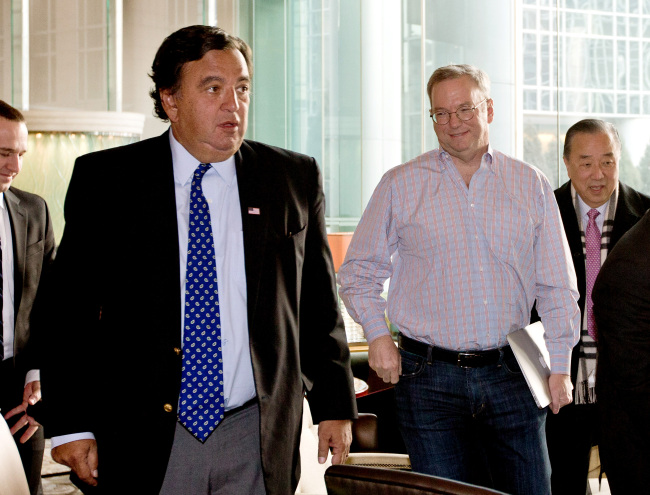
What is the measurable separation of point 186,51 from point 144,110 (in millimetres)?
6146

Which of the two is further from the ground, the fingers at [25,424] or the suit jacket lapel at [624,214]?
the suit jacket lapel at [624,214]

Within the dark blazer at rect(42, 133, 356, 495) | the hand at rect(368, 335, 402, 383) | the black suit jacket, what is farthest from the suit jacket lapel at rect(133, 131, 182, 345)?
the black suit jacket

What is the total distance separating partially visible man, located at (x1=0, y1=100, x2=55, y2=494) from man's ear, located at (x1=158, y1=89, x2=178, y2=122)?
131 centimetres

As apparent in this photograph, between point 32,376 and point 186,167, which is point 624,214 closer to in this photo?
point 186,167

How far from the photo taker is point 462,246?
2.51 m

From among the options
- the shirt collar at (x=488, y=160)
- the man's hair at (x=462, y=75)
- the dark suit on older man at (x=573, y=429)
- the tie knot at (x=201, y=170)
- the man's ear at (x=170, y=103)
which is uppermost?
the man's hair at (x=462, y=75)

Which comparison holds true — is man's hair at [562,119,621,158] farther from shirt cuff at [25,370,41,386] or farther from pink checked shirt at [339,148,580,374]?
shirt cuff at [25,370,41,386]

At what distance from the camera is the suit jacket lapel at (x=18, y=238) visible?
10.5ft

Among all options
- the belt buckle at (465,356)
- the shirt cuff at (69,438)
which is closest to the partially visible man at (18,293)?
the shirt cuff at (69,438)

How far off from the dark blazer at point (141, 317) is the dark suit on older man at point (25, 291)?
52.4 inches

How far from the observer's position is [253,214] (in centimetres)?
194

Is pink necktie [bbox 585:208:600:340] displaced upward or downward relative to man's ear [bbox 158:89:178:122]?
downward

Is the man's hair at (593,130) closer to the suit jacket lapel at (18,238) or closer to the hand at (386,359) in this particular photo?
the hand at (386,359)

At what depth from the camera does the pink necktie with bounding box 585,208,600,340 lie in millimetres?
3229
